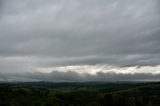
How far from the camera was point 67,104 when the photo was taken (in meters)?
183

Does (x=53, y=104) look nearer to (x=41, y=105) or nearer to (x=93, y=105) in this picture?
(x=41, y=105)

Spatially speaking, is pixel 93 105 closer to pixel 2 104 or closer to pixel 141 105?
pixel 141 105

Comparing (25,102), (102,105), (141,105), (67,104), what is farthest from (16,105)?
(141,105)

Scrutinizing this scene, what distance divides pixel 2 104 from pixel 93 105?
58.0 meters

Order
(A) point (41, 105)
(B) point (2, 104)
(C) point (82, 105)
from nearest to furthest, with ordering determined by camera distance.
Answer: (B) point (2, 104)
(A) point (41, 105)
(C) point (82, 105)

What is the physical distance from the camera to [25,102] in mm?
178000

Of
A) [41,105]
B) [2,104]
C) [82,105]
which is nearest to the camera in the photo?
[2,104]

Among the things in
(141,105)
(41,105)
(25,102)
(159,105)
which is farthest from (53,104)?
(159,105)

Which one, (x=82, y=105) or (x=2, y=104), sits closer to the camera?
(x=2, y=104)

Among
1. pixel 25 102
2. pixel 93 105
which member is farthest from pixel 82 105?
pixel 25 102

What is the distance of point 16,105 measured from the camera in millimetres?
155625

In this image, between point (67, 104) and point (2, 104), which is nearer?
point (2, 104)

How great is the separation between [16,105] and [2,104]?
27.2 feet

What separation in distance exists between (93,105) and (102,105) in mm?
7948
